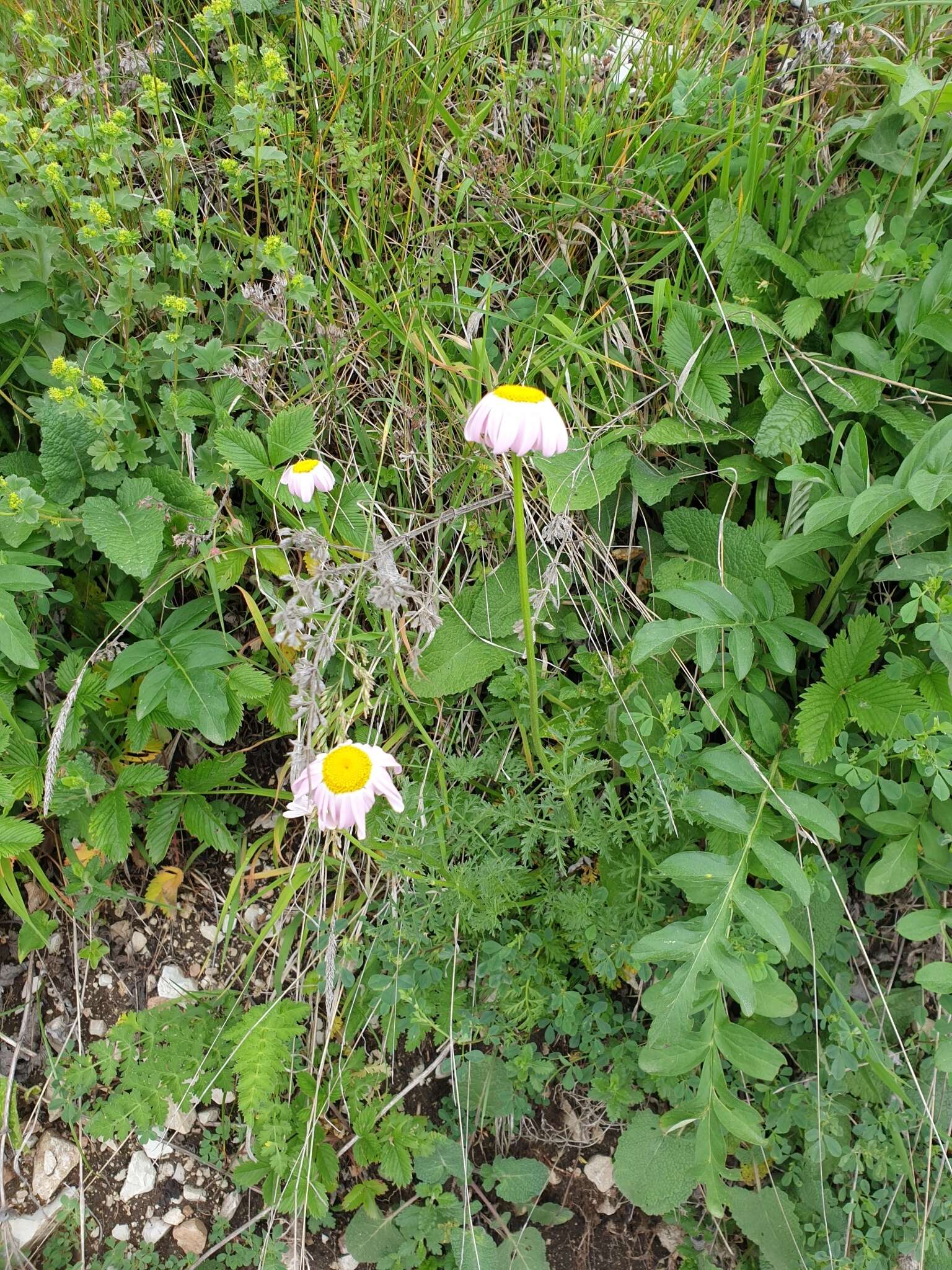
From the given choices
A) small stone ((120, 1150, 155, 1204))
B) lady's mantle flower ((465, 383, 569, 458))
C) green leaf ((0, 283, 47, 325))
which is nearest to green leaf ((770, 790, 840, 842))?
lady's mantle flower ((465, 383, 569, 458))

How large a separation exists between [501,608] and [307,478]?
0.59 meters

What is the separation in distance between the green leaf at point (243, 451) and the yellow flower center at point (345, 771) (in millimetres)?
731

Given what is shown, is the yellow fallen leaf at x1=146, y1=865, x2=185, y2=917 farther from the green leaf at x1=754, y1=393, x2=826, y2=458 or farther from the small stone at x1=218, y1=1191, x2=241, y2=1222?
the green leaf at x1=754, y1=393, x2=826, y2=458

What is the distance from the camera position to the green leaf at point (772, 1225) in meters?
1.74

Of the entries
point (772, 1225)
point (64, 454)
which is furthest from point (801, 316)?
point (772, 1225)

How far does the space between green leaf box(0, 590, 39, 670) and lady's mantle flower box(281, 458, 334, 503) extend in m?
0.59

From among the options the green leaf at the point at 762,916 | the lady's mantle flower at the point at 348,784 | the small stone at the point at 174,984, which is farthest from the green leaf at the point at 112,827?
the green leaf at the point at 762,916

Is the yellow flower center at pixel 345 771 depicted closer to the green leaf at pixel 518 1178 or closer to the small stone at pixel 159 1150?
the green leaf at pixel 518 1178

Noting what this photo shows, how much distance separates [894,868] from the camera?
1.72m

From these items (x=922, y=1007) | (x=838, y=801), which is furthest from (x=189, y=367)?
(x=922, y=1007)

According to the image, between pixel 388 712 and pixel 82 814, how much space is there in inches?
28.2

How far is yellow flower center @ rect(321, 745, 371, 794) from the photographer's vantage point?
1414 millimetres

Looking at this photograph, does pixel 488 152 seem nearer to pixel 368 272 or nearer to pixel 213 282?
pixel 368 272

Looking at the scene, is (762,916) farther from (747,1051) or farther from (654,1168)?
(654,1168)
